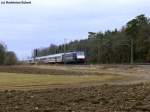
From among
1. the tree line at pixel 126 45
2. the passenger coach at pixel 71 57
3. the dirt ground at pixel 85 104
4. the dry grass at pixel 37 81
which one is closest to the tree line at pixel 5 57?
the passenger coach at pixel 71 57

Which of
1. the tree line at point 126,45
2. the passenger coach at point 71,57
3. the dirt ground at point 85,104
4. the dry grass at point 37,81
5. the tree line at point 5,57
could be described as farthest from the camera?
the tree line at point 5,57

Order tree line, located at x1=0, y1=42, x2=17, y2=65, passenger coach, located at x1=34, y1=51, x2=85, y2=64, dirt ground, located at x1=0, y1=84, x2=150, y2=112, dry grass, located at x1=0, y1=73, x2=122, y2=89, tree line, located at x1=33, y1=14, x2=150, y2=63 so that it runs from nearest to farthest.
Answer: dirt ground, located at x1=0, y1=84, x2=150, y2=112 < dry grass, located at x1=0, y1=73, x2=122, y2=89 < passenger coach, located at x1=34, y1=51, x2=85, y2=64 < tree line, located at x1=33, y1=14, x2=150, y2=63 < tree line, located at x1=0, y1=42, x2=17, y2=65

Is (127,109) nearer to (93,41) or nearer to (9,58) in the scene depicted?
(9,58)

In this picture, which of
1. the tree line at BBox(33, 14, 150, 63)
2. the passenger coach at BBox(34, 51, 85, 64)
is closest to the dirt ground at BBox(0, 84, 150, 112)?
the passenger coach at BBox(34, 51, 85, 64)

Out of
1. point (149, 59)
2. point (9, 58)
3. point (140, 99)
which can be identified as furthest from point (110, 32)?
Answer: point (140, 99)

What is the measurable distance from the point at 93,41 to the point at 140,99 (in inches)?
5293

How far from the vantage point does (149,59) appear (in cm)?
11069

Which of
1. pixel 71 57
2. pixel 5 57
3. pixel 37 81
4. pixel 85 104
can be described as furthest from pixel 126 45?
pixel 85 104

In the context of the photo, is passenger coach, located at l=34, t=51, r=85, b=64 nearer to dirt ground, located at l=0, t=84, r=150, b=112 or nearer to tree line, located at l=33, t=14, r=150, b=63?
tree line, located at l=33, t=14, r=150, b=63

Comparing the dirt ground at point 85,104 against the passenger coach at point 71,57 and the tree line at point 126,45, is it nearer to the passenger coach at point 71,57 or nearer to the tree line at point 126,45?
the passenger coach at point 71,57

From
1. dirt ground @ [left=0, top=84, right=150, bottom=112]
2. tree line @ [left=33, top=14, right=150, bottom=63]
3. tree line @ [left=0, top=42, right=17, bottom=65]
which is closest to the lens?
dirt ground @ [left=0, top=84, right=150, bottom=112]

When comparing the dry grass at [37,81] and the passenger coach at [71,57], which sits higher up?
the passenger coach at [71,57]

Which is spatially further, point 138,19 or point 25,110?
point 138,19

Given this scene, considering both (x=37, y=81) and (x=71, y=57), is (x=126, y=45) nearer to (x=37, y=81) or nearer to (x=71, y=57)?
(x=71, y=57)
